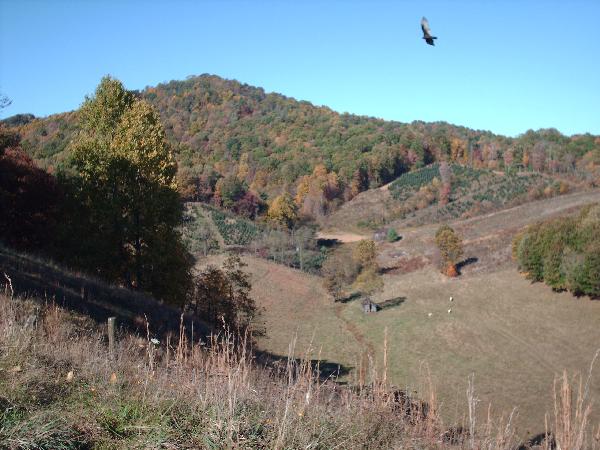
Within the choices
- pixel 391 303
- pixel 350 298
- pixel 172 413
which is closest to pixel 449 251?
pixel 391 303

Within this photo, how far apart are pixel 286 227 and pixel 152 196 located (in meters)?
63.2

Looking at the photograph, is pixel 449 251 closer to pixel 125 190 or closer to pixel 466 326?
pixel 466 326

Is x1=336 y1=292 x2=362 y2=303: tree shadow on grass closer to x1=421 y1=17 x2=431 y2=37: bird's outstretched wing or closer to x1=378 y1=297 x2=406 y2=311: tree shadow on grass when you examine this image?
x1=378 y1=297 x2=406 y2=311: tree shadow on grass

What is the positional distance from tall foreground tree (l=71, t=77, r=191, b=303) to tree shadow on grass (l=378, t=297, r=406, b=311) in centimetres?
2862

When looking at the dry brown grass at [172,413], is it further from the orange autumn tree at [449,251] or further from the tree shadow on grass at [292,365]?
the orange autumn tree at [449,251]

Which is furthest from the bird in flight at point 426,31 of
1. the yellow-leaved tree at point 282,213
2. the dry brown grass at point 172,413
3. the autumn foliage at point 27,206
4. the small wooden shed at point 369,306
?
the yellow-leaved tree at point 282,213

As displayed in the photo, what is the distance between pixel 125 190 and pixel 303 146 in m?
115

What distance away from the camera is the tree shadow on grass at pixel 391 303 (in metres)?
43.1

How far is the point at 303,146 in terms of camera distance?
5118 inches

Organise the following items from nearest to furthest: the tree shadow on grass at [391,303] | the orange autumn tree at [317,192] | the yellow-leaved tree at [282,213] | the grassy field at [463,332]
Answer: the grassy field at [463,332], the tree shadow on grass at [391,303], the yellow-leaved tree at [282,213], the orange autumn tree at [317,192]

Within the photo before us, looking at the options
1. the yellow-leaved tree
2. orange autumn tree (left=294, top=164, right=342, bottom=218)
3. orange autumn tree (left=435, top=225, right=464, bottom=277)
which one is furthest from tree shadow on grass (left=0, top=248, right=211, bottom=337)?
orange autumn tree (left=294, top=164, right=342, bottom=218)

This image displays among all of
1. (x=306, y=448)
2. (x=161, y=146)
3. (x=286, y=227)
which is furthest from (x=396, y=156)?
(x=306, y=448)

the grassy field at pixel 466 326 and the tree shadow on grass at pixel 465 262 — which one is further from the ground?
the tree shadow on grass at pixel 465 262

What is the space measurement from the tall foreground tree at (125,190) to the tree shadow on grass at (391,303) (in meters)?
28.6
